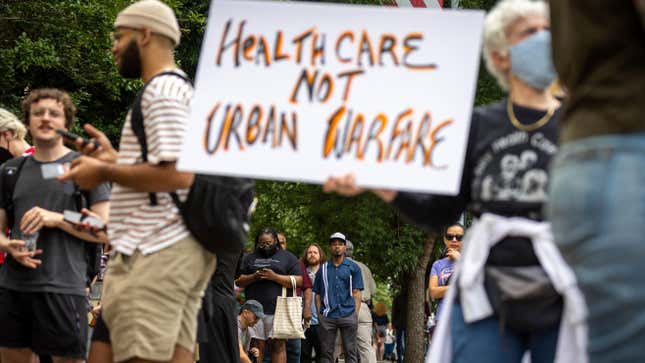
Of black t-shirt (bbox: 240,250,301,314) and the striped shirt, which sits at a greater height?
the striped shirt

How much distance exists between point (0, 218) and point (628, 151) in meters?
5.19

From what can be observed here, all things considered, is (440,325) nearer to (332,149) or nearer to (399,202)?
(399,202)

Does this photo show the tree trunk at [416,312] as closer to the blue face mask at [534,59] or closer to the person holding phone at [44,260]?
the person holding phone at [44,260]

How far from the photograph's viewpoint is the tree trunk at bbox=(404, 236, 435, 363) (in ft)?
81.8

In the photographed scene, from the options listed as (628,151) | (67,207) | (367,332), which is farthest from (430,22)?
(367,332)

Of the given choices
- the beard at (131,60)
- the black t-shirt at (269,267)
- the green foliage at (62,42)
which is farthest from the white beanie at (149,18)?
the green foliage at (62,42)

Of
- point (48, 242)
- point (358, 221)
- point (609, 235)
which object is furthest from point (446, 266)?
point (358, 221)

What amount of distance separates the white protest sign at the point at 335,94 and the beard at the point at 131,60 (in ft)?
3.15

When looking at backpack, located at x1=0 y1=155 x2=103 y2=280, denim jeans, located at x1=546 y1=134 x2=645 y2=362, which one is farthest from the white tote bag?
denim jeans, located at x1=546 y1=134 x2=645 y2=362

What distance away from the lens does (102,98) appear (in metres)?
22.1

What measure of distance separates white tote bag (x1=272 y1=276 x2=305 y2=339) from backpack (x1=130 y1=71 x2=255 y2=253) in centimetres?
945

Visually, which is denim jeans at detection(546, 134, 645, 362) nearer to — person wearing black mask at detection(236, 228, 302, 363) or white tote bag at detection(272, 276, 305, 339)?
white tote bag at detection(272, 276, 305, 339)

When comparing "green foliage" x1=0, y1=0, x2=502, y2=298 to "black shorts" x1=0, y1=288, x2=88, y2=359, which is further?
"green foliage" x1=0, y1=0, x2=502, y2=298

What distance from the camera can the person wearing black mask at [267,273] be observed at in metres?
14.7
